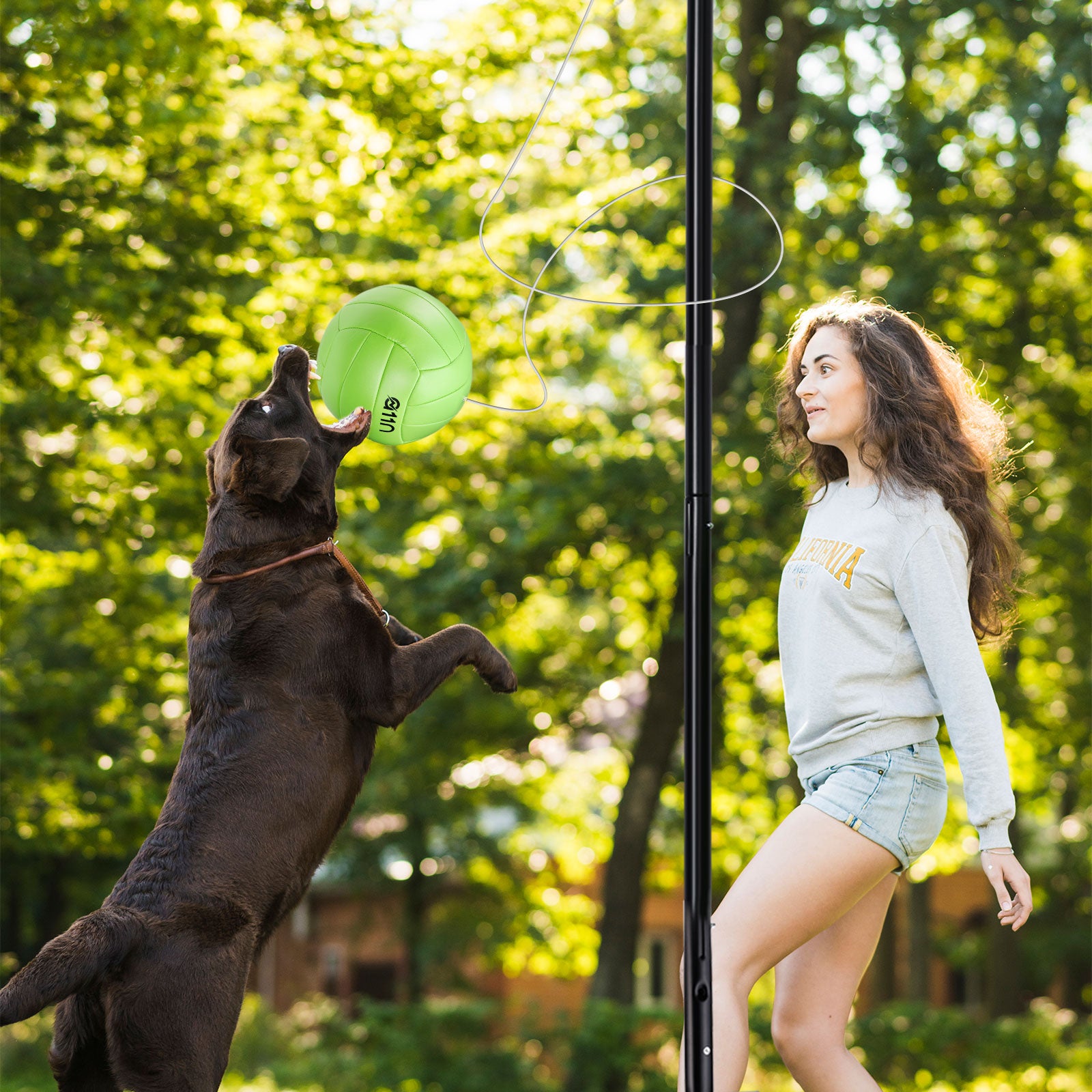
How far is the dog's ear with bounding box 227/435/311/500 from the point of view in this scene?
2.83 m

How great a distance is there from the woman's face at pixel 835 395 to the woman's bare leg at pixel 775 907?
2.97 feet

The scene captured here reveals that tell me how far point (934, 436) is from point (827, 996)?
1331mm

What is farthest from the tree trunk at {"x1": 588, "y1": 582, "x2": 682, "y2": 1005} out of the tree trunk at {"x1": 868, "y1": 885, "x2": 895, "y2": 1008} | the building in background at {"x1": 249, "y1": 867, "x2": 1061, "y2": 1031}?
the building in background at {"x1": 249, "y1": 867, "x2": 1061, "y2": 1031}

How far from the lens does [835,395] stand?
2.93 m

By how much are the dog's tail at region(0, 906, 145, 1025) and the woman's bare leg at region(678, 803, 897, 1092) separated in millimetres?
1163

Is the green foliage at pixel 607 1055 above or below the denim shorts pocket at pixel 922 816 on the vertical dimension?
below

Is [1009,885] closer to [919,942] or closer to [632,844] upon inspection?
[632,844]

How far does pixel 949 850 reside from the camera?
13039 millimetres

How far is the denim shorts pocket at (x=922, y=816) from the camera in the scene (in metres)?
2.63

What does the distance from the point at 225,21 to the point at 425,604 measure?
177 inches

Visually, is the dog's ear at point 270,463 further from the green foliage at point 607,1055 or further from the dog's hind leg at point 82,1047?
the green foliage at point 607,1055

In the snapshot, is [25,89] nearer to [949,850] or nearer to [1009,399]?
[1009,399]

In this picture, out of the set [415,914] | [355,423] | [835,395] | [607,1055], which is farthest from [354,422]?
[415,914]

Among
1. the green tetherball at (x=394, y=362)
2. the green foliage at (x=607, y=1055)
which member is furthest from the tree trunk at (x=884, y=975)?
the green tetherball at (x=394, y=362)
